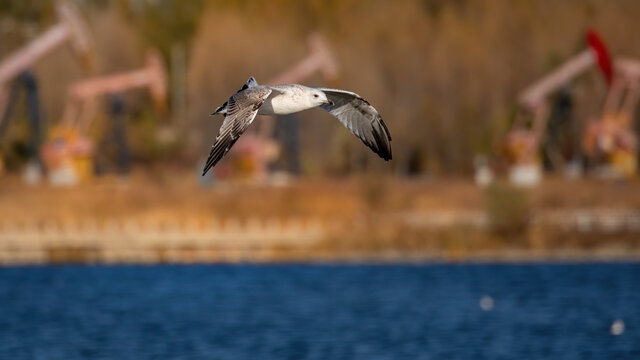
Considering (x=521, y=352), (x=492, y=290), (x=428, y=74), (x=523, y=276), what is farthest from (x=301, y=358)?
(x=428, y=74)

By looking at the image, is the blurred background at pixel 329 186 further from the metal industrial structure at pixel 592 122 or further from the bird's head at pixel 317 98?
the bird's head at pixel 317 98

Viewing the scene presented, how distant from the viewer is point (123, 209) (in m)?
51.6

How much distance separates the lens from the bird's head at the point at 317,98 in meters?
14.5

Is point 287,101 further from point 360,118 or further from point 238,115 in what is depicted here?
point 360,118

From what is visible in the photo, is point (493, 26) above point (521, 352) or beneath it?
above

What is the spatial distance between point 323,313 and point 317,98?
18.9 m

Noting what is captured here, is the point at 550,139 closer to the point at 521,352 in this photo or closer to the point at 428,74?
the point at 428,74

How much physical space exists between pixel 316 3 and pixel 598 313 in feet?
133

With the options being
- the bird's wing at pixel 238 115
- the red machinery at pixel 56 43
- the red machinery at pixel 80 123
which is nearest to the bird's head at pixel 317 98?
the bird's wing at pixel 238 115

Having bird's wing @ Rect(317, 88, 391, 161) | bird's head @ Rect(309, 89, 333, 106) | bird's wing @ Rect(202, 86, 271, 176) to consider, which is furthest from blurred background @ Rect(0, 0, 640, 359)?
bird's wing @ Rect(202, 86, 271, 176)

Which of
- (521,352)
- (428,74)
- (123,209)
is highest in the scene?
(428,74)

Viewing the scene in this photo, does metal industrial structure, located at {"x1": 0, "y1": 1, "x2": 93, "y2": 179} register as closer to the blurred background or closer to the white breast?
the blurred background

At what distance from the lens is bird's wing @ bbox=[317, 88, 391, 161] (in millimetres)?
15455

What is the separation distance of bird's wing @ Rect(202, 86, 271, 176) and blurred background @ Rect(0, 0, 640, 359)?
10266mm
